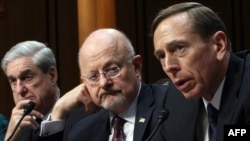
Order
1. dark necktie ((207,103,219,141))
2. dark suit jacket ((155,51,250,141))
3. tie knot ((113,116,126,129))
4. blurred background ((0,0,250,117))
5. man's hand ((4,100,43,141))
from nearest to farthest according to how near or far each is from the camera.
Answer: dark suit jacket ((155,51,250,141)) → dark necktie ((207,103,219,141)) → tie knot ((113,116,126,129)) → man's hand ((4,100,43,141)) → blurred background ((0,0,250,117))

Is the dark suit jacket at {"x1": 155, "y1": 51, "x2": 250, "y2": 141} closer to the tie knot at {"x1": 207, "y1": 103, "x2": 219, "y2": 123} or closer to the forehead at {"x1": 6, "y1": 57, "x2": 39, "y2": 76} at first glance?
the tie knot at {"x1": 207, "y1": 103, "x2": 219, "y2": 123}

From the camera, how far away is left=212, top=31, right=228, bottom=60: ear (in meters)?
2.33

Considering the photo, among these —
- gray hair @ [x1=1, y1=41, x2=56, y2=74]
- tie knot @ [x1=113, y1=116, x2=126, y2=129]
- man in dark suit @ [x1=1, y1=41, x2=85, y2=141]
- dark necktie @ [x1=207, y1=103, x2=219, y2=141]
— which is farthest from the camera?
gray hair @ [x1=1, y1=41, x2=56, y2=74]

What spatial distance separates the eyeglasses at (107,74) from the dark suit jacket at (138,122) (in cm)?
22

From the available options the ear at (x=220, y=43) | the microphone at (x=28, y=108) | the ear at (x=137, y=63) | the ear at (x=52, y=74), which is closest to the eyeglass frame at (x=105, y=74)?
the ear at (x=137, y=63)

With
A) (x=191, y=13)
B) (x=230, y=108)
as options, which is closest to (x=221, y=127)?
(x=230, y=108)

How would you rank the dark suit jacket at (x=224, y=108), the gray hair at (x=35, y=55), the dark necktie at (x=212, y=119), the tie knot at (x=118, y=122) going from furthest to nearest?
1. the gray hair at (x=35, y=55)
2. the tie knot at (x=118, y=122)
3. the dark necktie at (x=212, y=119)
4. the dark suit jacket at (x=224, y=108)

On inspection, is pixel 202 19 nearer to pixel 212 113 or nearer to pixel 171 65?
pixel 171 65

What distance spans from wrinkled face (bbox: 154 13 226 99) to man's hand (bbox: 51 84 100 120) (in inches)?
34.3

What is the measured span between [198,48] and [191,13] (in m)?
0.16

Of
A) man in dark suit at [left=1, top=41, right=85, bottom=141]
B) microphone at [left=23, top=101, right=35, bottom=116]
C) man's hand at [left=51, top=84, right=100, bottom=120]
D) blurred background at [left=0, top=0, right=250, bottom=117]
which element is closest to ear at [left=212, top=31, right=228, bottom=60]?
man's hand at [left=51, top=84, right=100, bottom=120]

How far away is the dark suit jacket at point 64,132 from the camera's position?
305cm

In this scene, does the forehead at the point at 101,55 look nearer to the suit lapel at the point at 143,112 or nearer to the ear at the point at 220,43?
the suit lapel at the point at 143,112

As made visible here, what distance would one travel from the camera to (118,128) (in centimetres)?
285
